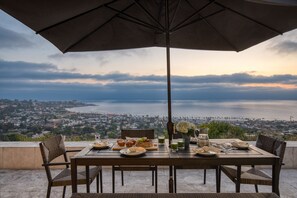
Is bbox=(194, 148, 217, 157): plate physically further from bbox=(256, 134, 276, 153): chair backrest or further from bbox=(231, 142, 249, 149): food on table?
bbox=(256, 134, 276, 153): chair backrest

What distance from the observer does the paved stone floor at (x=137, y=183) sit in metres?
3.25

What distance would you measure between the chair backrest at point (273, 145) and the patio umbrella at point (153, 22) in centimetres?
107

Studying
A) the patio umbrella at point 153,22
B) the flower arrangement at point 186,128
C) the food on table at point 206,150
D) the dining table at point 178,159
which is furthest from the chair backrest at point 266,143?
the patio umbrella at point 153,22

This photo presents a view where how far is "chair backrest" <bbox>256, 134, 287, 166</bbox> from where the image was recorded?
2.43 metres

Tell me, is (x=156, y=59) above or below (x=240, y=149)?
above

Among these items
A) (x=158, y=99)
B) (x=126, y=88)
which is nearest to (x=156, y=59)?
(x=126, y=88)

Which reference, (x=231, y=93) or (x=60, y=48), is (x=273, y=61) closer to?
(x=231, y=93)

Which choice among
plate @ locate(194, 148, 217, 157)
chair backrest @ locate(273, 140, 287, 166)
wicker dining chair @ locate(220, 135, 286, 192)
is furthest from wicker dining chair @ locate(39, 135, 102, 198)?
chair backrest @ locate(273, 140, 287, 166)

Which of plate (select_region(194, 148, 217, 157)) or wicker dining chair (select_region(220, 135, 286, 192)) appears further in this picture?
wicker dining chair (select_region(220, 135, 286, 192))

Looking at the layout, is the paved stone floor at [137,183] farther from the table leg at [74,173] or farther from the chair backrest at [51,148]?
the table leg at [74,173]

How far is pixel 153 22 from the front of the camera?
3.09 m

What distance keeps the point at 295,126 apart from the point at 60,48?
4.40 m

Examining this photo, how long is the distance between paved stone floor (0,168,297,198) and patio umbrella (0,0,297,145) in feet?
3.55

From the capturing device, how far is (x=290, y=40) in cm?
593
